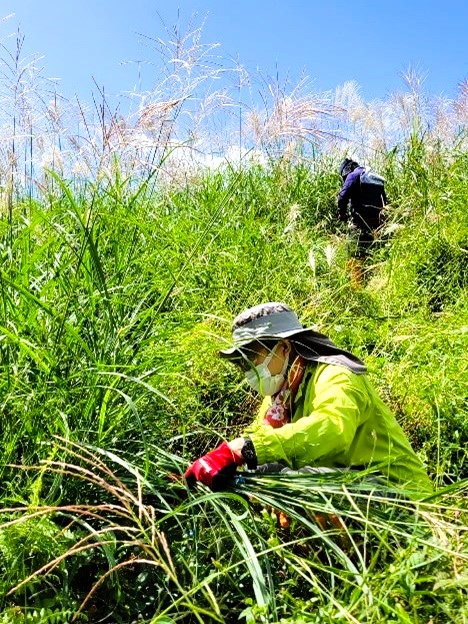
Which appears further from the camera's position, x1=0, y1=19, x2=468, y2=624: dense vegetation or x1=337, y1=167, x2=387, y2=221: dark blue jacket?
x1=337, y1=167, x2=387, y2=221: dark blue jacket

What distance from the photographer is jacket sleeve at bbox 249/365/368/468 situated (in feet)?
7.46

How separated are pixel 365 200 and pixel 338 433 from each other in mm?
4852

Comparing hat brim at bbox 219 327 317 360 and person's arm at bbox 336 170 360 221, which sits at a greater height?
person's arm at bbox 336 170 360 221

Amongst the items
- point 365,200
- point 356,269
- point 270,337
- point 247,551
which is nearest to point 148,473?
point 247,551

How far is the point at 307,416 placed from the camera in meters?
2.45

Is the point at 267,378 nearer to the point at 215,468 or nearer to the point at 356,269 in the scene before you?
the point at 215,468

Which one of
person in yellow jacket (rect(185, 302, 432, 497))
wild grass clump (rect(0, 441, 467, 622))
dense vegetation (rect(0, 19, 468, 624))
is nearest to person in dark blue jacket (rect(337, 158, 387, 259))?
dense vegetation (rect(0, 19, 468, 624))

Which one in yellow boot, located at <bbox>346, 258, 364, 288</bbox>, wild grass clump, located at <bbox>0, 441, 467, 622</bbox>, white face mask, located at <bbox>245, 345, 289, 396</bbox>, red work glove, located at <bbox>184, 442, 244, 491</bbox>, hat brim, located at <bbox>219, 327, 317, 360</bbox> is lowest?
wild grass clump, located at <bbox>0, 441, 467, 622</bbox>

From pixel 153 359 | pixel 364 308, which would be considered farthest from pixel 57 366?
pixel 364 308

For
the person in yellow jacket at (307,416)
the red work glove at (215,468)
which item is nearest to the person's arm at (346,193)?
the person in yellow jacket at (307,416)

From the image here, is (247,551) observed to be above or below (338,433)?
below

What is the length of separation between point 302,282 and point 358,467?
239cm

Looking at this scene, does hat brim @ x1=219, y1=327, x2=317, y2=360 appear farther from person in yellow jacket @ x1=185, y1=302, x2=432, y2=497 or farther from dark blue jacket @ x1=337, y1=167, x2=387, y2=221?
dark blue jacket @ x1=337, y1=167, x2=387, y2=221

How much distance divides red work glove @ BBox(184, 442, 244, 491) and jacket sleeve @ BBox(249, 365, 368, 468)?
0.31ft
